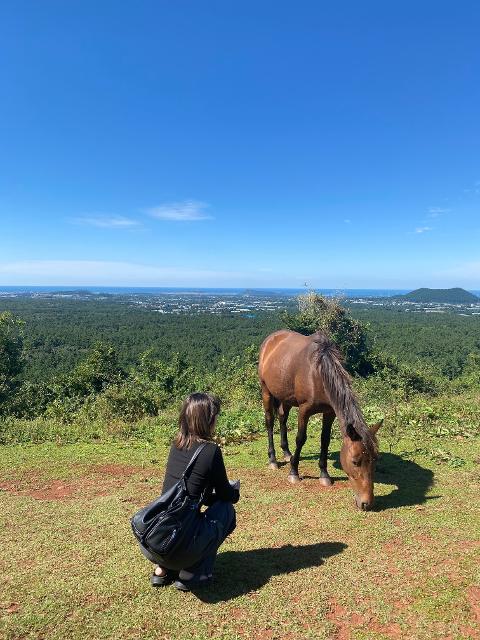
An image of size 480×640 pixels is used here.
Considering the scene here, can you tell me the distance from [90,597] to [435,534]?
138 inches

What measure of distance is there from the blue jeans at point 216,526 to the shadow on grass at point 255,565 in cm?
19

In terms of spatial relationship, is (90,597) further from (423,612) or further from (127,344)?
(127,344)

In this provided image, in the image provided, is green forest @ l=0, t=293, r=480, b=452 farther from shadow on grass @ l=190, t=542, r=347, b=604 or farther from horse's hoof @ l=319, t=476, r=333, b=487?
shadow on grass @ l=190, t=542, r=347, b=604

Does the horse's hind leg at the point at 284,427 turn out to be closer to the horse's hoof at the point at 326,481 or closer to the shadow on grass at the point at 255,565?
the horse's hoof at the point at 326,481

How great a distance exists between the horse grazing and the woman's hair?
2.25 metres

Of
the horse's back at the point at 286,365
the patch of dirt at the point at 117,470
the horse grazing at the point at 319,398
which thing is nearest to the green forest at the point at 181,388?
the horse's back at the point at 286,365

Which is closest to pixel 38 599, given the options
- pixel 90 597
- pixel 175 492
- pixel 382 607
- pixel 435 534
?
pixel 90 597

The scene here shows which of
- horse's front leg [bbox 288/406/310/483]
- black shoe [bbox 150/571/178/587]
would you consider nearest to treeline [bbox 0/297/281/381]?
horse's front leg [bbox 288/406/310/483]

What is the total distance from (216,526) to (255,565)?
31.1 inches

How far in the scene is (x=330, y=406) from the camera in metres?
6.18

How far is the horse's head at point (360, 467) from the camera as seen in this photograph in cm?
519

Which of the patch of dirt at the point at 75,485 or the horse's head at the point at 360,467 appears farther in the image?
the patch of dirt at the point at 75,485

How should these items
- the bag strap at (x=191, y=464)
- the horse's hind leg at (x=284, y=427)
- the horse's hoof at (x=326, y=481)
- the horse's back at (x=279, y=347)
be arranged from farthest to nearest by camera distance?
the horse's hind leg at (x=284, y=427) → the horse's back at (x=279, y=347) → the horse's hoof at (x=326, y=481) → the bag strap at (x=191, y=464)

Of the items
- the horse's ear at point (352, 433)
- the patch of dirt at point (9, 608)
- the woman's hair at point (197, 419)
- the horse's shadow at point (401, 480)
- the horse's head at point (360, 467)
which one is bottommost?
the horse's shadow at point (401, 480)
